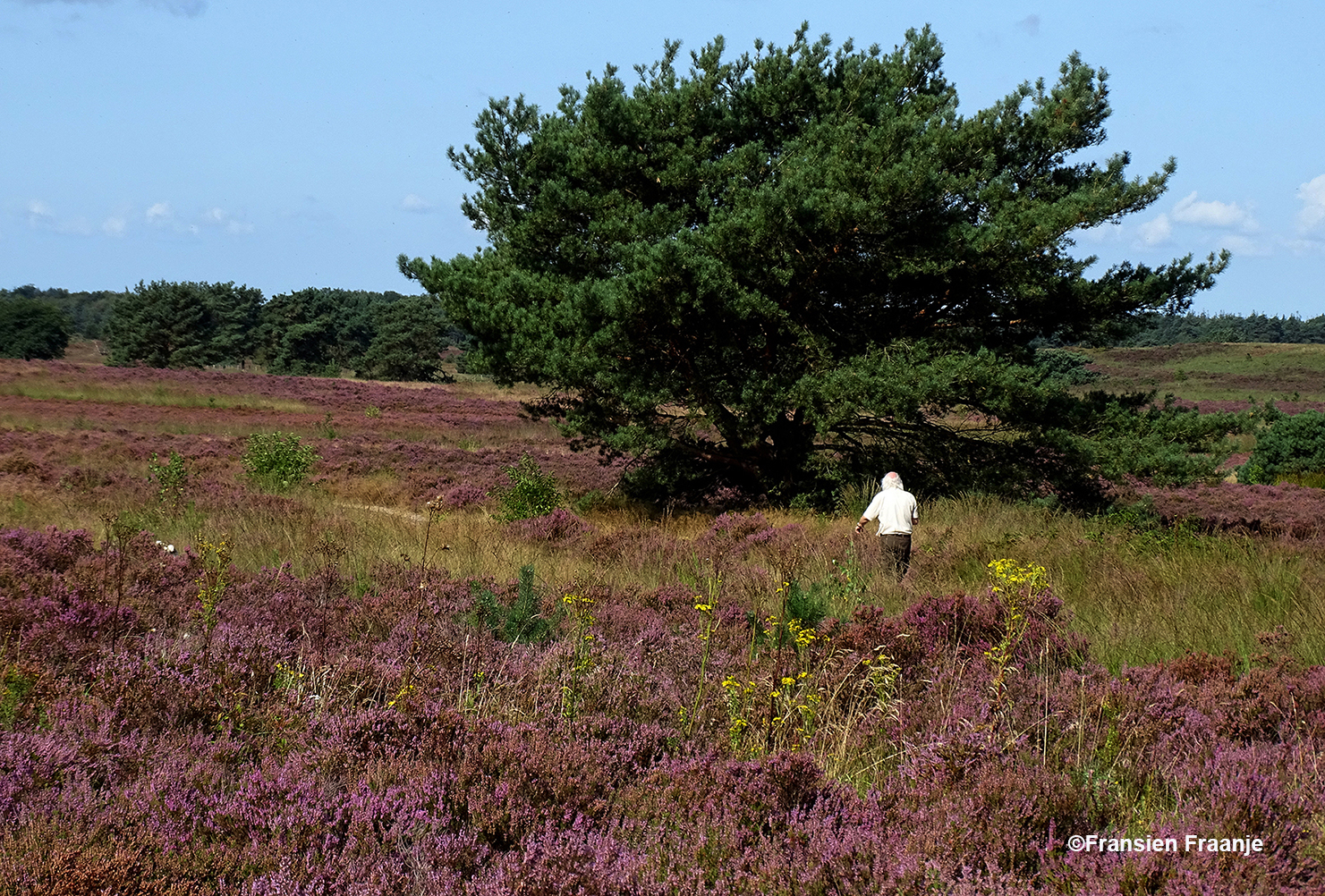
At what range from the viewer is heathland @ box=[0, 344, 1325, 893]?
2850 mm

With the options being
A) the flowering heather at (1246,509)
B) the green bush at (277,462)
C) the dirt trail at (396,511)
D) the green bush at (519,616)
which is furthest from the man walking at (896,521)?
the green bush at (277,462)

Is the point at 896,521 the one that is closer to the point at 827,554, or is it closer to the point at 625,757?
the point at 827,554

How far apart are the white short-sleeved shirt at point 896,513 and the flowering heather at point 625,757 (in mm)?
3497

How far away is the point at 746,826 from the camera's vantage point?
315 cm

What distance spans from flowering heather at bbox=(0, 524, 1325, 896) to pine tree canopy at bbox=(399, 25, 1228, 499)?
Result: 8931 millimetres

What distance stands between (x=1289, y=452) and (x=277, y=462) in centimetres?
3075

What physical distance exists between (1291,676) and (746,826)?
3.03 meters

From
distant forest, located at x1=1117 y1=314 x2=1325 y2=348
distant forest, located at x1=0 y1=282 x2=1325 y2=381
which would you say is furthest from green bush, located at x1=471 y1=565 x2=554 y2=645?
distant forest, located at x1=1117 y1=314 x2=1325 y2=348

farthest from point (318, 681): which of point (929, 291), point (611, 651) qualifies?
point (929, 291)

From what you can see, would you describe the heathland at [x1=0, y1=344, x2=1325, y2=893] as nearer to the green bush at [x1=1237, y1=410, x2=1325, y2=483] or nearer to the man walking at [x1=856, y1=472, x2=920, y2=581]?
the man walking at [x1=856, y1=472, x2=920, y2=581]

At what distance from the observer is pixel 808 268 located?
48.8 ft

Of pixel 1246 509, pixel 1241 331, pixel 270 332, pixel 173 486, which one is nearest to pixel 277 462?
pixel 173 486

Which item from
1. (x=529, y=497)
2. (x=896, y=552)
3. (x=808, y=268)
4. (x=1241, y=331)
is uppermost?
(x=1241, y=331)

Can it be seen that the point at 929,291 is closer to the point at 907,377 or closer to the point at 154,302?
the point at 907,377
